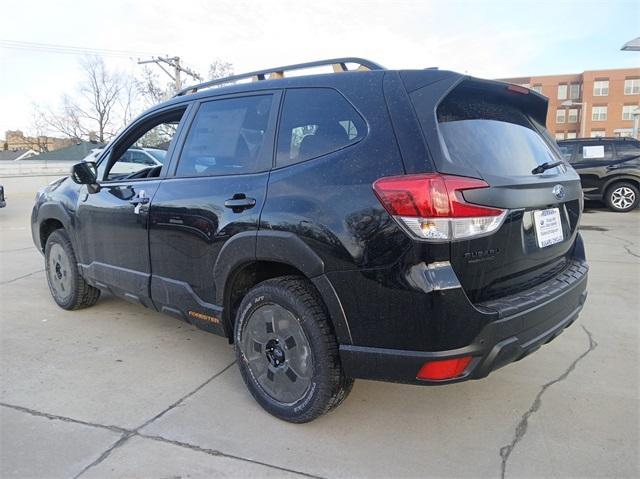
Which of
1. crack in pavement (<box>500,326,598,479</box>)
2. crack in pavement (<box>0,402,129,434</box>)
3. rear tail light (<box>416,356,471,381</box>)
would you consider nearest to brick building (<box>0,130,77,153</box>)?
crack in pavement (<box>0,402,129,434</box>)

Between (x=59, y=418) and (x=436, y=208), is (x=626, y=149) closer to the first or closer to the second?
(x=436, y=208)

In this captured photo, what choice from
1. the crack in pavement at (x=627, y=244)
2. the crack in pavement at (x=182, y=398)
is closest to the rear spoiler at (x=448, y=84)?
the crack in pavement at (x=182, y=398)

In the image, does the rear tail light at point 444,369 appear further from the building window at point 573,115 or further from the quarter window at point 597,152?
the building window at point 573,115

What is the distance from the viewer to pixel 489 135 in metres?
2.56

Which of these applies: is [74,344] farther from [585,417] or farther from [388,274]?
[585,417]

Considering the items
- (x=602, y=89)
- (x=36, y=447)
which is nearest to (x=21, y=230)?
(x=36, y=447)

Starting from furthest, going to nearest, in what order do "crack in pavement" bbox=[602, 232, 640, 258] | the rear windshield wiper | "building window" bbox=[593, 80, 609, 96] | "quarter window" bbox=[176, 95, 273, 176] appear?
"building window" bbox=[593, 80, 609, 96]
"crack in pavement" bbox=[602, 232, 640, 258]
"quarter window" bbox=[176, 95, 273, 176]
the rear windshield wiper

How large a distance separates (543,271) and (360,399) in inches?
53.0

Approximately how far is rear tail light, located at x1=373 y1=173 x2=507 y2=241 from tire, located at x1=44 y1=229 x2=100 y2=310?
354 cm

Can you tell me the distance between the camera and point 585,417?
284 centimetres

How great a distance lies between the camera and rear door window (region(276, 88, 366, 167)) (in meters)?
2.53

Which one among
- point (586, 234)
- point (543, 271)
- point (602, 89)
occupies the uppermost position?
point (602, 89)

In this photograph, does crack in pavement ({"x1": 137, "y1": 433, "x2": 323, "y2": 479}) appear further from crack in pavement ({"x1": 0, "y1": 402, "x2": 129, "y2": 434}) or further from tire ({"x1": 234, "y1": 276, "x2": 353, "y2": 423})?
tire ({"x1": 234, "y1": 276, "x2": 353, "y2": 423})

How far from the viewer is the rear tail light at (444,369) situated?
2.22m
